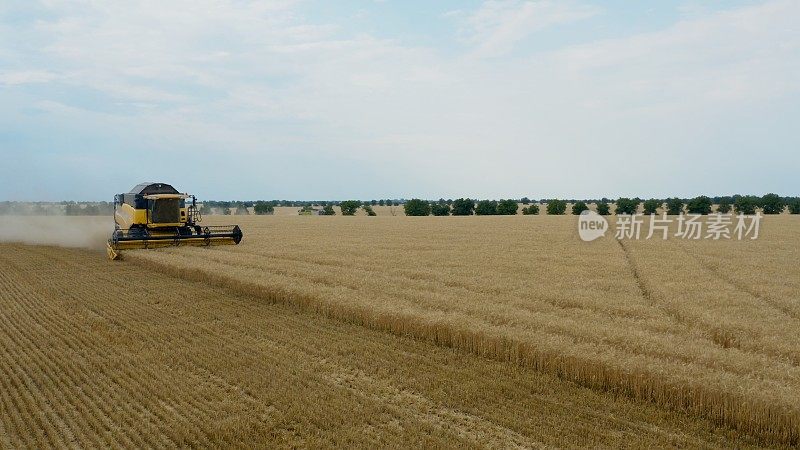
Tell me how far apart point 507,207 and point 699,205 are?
2530 cm

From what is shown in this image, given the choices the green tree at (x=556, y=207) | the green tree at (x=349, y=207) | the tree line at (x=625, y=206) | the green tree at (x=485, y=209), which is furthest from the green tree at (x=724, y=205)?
the green tree at (x=349, y=207)

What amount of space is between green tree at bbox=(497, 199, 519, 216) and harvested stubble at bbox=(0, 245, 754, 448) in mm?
73902

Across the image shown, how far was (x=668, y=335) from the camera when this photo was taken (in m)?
10.1

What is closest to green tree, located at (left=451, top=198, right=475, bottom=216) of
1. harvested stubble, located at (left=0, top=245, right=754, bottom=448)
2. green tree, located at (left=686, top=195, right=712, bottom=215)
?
green tree, located at (left=686, top=195, right=712, bottom=215)

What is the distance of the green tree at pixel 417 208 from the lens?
84938 mm

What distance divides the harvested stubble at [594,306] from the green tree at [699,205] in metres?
61.2

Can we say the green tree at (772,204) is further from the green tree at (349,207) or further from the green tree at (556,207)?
the green tree at (349,207)

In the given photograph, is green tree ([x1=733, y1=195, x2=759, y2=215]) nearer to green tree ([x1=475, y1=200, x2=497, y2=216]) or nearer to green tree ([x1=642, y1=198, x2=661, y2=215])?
green tree ([x1=642, y1=198, x2=661, y2=215])

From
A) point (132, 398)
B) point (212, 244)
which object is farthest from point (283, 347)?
point (212, 244)

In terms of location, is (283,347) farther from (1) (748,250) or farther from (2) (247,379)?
(1) (748,250)

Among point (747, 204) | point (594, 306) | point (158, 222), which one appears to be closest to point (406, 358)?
point (594, 306)

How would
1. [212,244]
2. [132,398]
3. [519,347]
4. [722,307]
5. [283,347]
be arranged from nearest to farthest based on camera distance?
[132,398]
[519,347]
[283,347]
[722,307]
[212,244]

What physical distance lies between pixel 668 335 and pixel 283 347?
6425mm

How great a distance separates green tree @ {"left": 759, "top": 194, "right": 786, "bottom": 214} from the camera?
80.2m
